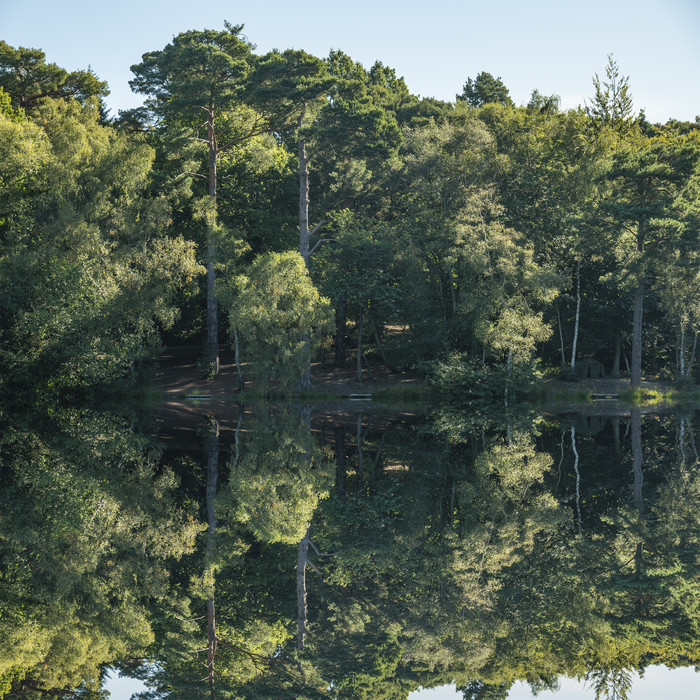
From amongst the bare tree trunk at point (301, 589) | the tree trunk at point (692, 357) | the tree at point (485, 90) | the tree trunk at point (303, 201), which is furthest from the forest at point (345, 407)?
the tree at point (485, 90)

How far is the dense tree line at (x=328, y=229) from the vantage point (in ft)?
102

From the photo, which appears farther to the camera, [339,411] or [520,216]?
[520,216]

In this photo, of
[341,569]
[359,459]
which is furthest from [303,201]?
[341,569]

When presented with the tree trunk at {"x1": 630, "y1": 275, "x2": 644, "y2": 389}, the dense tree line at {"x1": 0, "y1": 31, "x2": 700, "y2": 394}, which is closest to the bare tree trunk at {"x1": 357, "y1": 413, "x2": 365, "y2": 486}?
the dense tree line at {"x1": 0, "y1": 31, "x2": 700, "y2": 394}

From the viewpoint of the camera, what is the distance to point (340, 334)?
40281mm

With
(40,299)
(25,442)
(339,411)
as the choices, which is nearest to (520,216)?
(339,411)

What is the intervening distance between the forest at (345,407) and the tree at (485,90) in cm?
1373

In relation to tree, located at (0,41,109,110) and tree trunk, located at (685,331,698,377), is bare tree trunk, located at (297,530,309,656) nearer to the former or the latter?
tree trunk, located at (685,331,698,377)

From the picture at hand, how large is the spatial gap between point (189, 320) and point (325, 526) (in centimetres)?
3141

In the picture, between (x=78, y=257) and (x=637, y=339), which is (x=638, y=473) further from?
(x=78, y=257)

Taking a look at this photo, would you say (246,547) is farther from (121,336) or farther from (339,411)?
(121,336)

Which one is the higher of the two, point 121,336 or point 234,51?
point 234,51

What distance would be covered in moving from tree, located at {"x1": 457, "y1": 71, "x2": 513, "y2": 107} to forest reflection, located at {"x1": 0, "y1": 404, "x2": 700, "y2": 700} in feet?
172

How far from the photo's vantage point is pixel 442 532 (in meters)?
12.4
